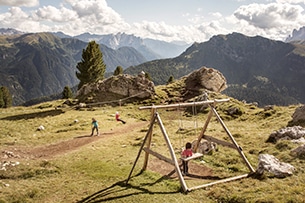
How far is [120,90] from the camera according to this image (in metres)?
57.4

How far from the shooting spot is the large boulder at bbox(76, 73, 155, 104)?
56.4m

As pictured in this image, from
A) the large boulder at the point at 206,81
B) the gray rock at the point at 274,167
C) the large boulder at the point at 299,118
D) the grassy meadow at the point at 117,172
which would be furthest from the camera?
the large boulder at the point at 206,81

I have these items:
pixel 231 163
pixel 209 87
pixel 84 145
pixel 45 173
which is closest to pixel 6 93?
pixel 209 87

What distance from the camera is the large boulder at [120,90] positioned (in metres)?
56.4

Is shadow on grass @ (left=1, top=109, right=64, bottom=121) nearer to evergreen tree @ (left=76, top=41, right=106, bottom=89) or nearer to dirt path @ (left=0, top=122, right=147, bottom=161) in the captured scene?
dirt path @ (left=0, top=122, right=147, bottom=161)

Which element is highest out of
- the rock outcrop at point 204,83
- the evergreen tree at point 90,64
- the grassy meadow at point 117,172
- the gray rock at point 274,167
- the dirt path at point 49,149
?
the evergreen tree at point 90,64

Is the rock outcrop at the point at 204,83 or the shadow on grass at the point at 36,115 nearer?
the shadow on grass at the point at 36,115

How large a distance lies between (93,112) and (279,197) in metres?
39.4

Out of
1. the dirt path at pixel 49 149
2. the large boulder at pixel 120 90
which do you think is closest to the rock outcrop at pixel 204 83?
the large boulder at pixel 120 90

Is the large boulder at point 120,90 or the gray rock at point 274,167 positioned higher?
the large boulder at point 120,90

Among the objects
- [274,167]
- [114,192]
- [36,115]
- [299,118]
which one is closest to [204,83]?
[299,118]

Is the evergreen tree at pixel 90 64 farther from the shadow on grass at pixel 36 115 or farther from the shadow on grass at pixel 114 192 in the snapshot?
the shadow on grass at pixel 114 192

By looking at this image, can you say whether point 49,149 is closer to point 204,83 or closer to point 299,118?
point 299,118

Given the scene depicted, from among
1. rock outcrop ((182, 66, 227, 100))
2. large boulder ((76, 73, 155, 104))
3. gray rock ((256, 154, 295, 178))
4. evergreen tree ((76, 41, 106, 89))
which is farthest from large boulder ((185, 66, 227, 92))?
gray rock ((256, 154, 295, 178))
